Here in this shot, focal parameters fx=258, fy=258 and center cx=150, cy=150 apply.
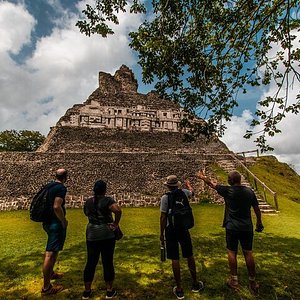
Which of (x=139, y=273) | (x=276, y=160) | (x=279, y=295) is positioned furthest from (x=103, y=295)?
(x=276, y=160)

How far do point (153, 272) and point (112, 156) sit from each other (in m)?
15.2

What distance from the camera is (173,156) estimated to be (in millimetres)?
20484

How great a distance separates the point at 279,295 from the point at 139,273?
2411 millimetres

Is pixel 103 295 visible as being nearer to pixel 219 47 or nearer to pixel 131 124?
pixel 219 47

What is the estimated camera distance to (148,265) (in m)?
5.39

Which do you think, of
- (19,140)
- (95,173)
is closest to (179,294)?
(95,173)

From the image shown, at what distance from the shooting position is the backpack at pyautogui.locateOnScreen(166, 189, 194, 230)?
162 inches

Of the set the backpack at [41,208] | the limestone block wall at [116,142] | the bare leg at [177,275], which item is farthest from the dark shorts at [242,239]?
the limestone block wall at [116,142]

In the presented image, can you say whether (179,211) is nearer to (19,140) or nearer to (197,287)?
(197,287)

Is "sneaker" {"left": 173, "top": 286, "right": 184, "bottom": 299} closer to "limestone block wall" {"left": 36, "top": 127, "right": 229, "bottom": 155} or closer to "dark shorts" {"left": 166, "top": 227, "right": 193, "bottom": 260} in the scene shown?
"dark shorts" {"left": 166, "top": 227, "right": 193, "bottom": 260}

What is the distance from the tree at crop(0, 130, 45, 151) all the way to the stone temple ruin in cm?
1610

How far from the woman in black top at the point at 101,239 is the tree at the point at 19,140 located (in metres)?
41.2

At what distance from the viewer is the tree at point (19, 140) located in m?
39.7

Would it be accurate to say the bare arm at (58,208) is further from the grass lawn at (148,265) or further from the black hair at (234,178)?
the black hair at (234,178)
